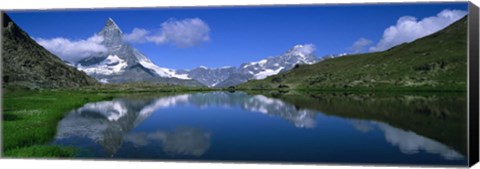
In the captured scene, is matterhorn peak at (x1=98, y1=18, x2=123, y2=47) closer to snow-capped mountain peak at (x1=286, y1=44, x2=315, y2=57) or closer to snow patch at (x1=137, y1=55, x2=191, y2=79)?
snow patch at (x1=137, y1=55, x2=191, y2=79)

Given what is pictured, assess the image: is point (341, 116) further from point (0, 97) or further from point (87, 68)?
point (0, 97)

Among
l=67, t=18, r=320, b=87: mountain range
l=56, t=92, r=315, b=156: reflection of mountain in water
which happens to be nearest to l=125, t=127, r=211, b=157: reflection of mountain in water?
l=56, t=92, r=315, b=156: reflection of mountain in water

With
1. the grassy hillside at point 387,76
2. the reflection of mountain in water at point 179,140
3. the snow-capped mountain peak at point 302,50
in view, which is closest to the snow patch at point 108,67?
the reflection of mountain in water at point 179,140

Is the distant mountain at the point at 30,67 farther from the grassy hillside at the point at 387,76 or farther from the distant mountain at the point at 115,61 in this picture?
the grassy hillside at the point at 387,76

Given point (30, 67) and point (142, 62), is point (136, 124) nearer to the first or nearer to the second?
point (142, 62)

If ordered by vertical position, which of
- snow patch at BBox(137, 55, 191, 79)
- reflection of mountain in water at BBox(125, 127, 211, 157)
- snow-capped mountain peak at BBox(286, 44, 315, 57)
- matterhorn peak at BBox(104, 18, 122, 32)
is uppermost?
matterhorn peak at BBox(104, 18, 122, 32)

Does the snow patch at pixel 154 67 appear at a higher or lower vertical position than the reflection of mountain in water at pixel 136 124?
higher
